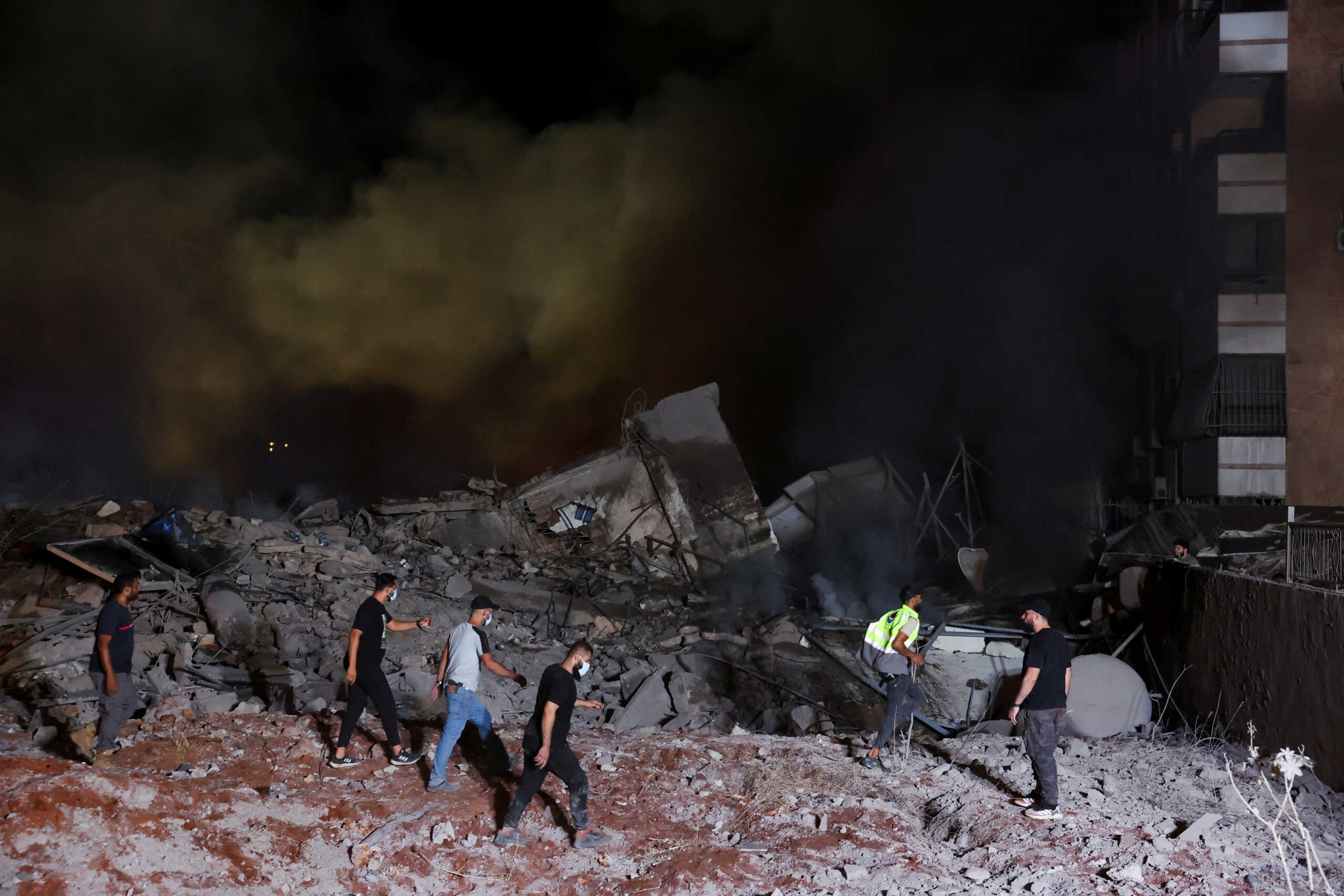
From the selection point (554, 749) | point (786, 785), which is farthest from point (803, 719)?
point (554, 749)

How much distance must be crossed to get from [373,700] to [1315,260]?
15.5 metres

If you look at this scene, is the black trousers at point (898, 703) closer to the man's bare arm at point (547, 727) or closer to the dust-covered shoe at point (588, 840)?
the dust-covered shoe at point (588, 840)

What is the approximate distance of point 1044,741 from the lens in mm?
5273

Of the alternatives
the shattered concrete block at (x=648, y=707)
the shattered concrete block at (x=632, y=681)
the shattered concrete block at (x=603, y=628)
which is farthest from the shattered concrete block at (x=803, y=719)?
the shattered concrete block at (x=603, y=628)

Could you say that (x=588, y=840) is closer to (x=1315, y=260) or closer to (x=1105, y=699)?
(x=1105, y=699)

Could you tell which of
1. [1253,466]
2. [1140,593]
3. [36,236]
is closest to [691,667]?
[1140,593]

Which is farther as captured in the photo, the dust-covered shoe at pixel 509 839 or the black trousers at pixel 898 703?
the black trousers at pixel 898 703

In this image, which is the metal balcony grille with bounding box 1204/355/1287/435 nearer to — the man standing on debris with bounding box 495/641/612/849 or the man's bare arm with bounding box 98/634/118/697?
the man standing on debris with bounding box 495/641/612/849

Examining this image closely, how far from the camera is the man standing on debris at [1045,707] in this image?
207 inches

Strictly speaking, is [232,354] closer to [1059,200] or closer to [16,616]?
[16,616]

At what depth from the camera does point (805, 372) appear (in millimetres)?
21375

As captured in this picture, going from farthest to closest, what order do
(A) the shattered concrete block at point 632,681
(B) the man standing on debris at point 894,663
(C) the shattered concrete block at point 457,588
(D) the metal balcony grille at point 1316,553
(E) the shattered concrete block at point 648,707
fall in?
(C) the shattered concrete block at point 457,588 → (A) the shattered concrete block at point 632,681 → (E) the shattered concrete block at point 648,707 → (B) the man standing on debris at point 894,663 → (D) the metal balcony grille at point 1316,553

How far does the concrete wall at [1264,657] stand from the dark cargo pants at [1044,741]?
2.06 meters

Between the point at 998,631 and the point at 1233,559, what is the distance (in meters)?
2.66
